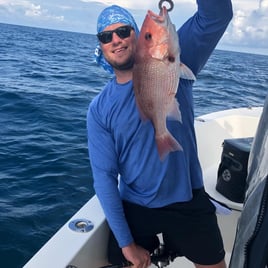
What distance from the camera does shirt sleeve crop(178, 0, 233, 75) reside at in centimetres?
163

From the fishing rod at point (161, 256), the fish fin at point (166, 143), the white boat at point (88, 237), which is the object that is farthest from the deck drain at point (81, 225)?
the fish fin at point (166, 143)

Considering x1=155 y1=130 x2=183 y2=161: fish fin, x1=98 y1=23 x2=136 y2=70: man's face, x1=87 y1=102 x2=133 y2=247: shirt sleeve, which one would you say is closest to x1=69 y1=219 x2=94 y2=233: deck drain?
x1=87 y1=102 x2=133 y2=247: shirt sleeve

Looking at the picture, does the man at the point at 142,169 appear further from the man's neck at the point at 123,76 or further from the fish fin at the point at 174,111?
the fish fin at the point at 174,111

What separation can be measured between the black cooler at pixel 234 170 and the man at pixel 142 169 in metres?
0.93

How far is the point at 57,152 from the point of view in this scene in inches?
242

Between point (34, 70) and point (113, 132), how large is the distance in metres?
13.1

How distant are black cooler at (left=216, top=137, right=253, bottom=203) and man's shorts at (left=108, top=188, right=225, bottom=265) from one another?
912mm

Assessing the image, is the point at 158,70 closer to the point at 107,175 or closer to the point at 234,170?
the point at 107,175

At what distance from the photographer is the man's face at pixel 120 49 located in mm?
1802

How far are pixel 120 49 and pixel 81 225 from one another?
1.12m

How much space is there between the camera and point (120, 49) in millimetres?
1804

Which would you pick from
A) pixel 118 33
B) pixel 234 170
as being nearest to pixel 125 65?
pixel 118 33

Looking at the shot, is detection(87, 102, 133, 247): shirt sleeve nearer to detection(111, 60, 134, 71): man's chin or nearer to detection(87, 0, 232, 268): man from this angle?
detection(87, 0, 232, 268): man

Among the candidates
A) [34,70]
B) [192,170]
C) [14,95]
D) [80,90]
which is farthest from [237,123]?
[34,70]
